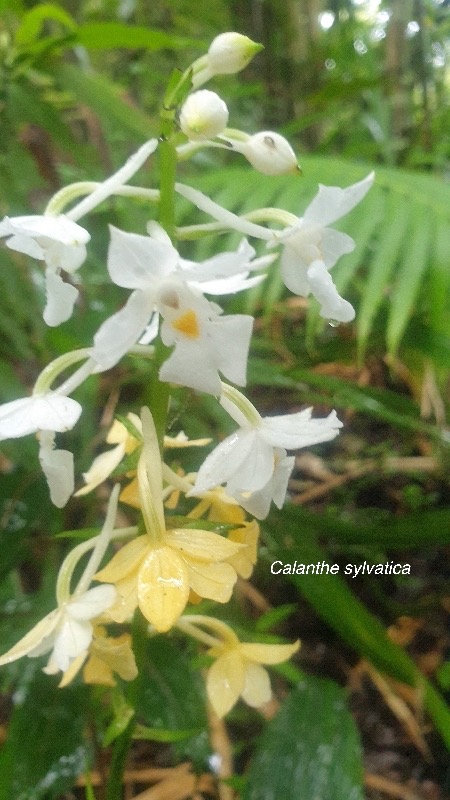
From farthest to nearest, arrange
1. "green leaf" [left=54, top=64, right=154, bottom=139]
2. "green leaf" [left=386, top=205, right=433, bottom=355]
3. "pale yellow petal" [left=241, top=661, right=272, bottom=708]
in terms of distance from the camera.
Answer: "green leaf" [left=54, top=64, right=154, bottom=139] → "green leaf" [left=386, top=205, right=433, bottom=355] → "pale yellow petal" [left=241, top=661, right=272, bottom=708]

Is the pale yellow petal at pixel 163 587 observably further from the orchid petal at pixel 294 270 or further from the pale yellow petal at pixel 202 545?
the orchid petal at pixel 294 270

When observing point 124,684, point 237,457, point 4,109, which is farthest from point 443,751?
point 4,109

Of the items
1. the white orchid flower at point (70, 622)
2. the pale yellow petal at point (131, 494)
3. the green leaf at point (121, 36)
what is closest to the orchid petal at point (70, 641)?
the white orchid flower at point (70, 622)

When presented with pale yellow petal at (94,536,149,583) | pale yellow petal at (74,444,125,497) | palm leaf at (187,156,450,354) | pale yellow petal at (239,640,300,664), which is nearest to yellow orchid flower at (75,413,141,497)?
pale yellow petal at (74,444,125,497)

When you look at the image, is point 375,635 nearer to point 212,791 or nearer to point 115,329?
point 212,791

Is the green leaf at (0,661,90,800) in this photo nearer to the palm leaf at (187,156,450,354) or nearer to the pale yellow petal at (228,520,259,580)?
the pale yellow petal at (228,520,259,580)
